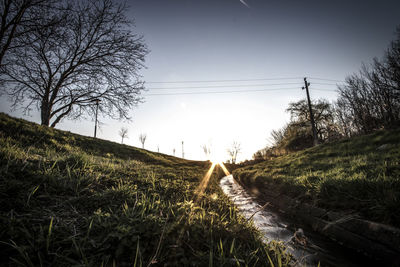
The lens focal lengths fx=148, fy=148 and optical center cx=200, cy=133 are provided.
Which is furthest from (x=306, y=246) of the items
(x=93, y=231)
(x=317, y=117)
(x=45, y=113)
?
(x=317, y=117)

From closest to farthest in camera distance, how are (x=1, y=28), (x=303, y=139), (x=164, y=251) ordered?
(x=164, y=251) < (x=1, y=28) < (x=303, y=139)

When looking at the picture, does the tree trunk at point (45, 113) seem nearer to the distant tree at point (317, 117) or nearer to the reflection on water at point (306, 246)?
the reflection on water at point (306, 246)

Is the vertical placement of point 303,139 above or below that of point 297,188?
above

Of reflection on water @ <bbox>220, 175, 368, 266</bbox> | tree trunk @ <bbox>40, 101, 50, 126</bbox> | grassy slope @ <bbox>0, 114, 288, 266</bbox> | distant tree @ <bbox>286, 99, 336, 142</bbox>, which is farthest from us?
distant tree @ <bbox>286, 99, 336, 142</bbox>

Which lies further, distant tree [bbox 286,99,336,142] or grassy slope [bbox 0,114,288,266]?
distant tree [bbox 286,99,336,142]

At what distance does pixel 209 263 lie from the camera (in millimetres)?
1287

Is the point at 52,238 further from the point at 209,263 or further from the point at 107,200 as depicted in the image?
the point at 209,263

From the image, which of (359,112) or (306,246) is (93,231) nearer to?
(306,246)

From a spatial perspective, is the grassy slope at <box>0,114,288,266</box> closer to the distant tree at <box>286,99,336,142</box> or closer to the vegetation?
the vegetation

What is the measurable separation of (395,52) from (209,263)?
1900 centimetres

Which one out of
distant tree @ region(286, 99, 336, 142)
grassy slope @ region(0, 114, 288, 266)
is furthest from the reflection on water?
distant tree @ region(286, 99, 336, 142)

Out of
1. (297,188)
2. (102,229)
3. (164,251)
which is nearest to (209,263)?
(164,251)

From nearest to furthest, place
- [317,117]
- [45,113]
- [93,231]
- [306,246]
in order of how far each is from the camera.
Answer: [93,231], [306,246], [45,113], [317,117]

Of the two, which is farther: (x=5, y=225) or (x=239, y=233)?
(x=239, y=233)
